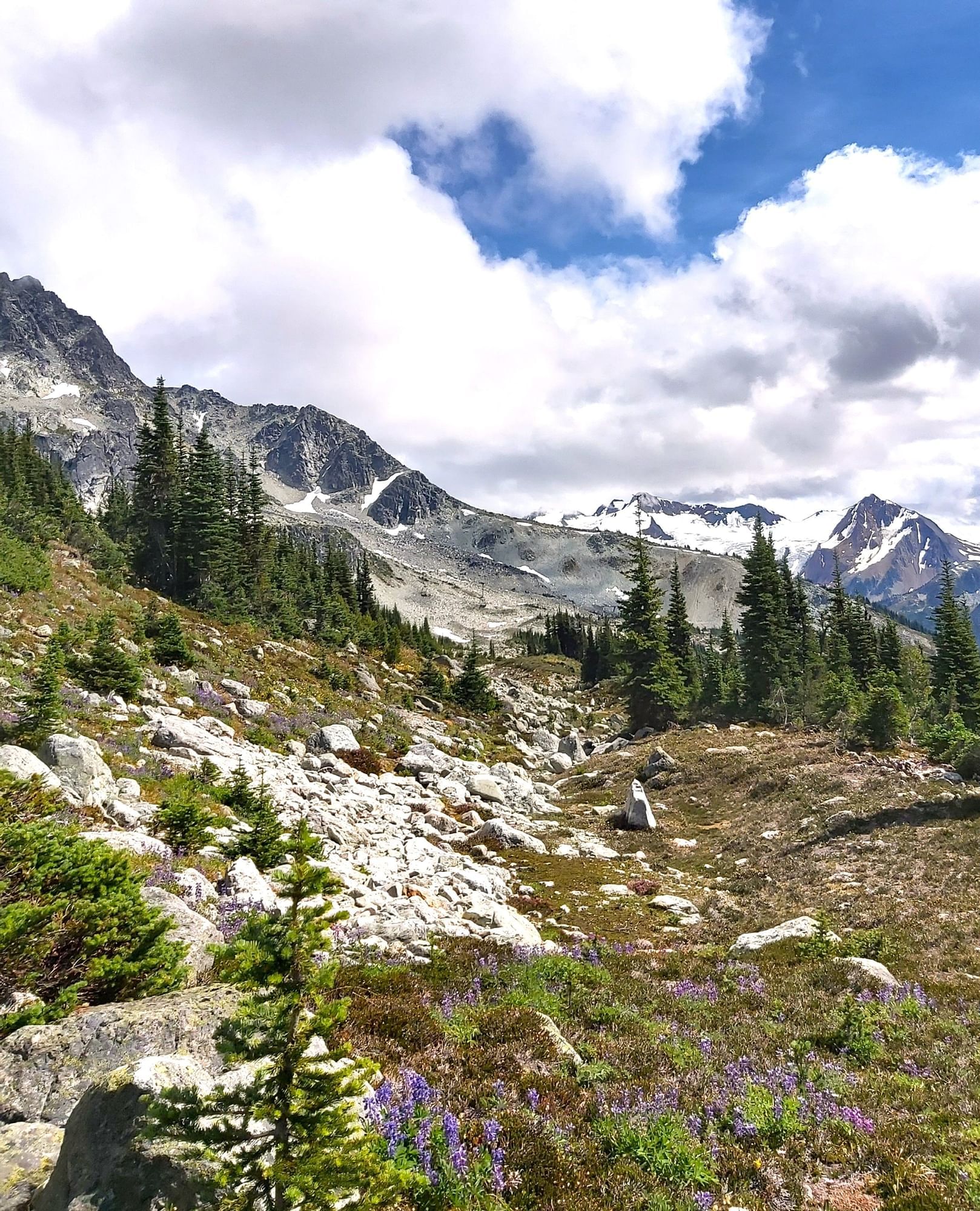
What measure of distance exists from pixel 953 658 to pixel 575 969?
67.8 metres

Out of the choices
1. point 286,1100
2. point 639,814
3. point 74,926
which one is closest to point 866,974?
point 286,1100

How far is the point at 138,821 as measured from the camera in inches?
487

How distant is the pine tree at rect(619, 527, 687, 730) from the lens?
5394 centimetres

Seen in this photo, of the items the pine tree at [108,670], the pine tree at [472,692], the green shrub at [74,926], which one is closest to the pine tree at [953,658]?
the pine tree at [472,692]

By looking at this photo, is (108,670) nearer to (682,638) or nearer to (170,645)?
(170,645)

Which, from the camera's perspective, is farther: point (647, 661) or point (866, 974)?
point (647, 661)

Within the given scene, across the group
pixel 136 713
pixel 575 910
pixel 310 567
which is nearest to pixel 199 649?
pixel 136 713

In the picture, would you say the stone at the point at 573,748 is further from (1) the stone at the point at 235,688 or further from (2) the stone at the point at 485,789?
(1) the stone at the point at 235,688

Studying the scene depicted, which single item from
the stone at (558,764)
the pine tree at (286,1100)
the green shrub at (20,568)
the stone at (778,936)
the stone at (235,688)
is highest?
the green shrub at (20,568)

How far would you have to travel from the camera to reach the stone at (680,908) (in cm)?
1728

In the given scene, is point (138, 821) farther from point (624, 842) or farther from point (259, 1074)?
point (624, 842)

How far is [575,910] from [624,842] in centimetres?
998

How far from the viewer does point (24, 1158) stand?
13.1 ft

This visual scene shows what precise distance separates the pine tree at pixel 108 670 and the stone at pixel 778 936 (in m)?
19.7
